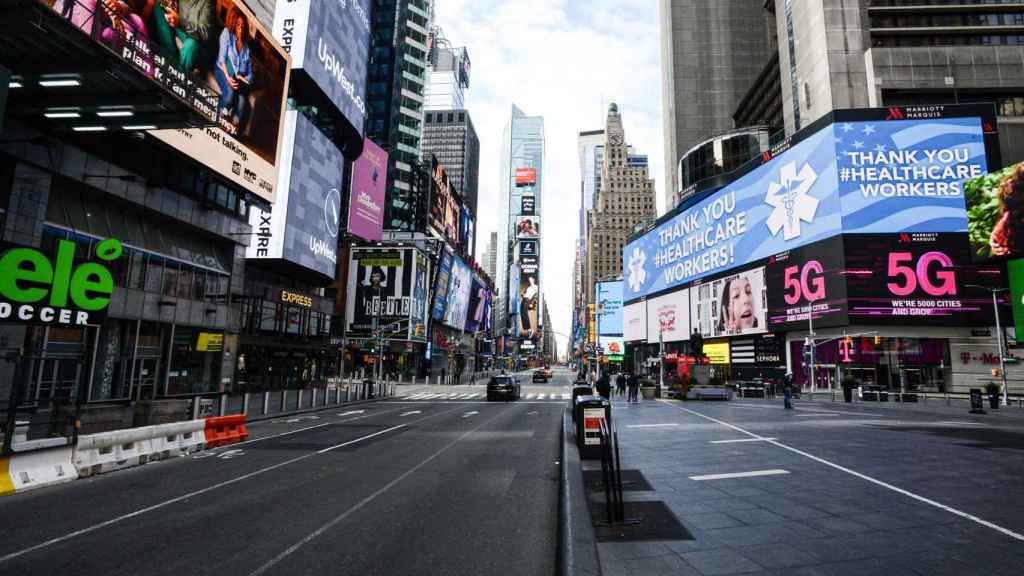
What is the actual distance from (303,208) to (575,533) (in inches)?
1556

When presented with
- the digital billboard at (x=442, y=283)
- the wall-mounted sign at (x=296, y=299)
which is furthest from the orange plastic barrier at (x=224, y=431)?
the digital billboard at (x=442, y=283)

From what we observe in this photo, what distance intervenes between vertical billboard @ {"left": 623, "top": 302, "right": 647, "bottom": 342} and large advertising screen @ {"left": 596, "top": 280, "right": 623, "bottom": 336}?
83.0ft

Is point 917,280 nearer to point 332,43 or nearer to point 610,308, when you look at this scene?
point 332,43

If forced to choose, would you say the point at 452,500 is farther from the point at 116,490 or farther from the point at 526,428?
the point at 526,428

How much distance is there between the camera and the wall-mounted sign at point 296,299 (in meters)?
41.9

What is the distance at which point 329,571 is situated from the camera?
5188 millimetres

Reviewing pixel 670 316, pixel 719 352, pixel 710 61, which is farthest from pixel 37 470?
pixel 710 61

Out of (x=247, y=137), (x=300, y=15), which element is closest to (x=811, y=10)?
(x=300, y=15)

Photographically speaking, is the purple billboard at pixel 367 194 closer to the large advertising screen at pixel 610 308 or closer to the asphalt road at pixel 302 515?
the asphalt road at pixel 302 515

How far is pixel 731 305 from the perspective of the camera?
209 feet

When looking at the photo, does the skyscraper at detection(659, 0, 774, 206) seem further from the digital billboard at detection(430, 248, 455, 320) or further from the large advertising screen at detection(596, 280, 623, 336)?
the digital billboard at detection(430, 248, 455, 320)

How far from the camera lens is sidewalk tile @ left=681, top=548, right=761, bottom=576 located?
4777mm

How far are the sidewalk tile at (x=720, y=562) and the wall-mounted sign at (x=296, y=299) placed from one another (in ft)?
139

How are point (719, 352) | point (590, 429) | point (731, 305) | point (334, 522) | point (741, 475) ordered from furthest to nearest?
point (719, 352) < point (731, 305) < point (590, 429) < point (741, 475) < point (334, 522)
